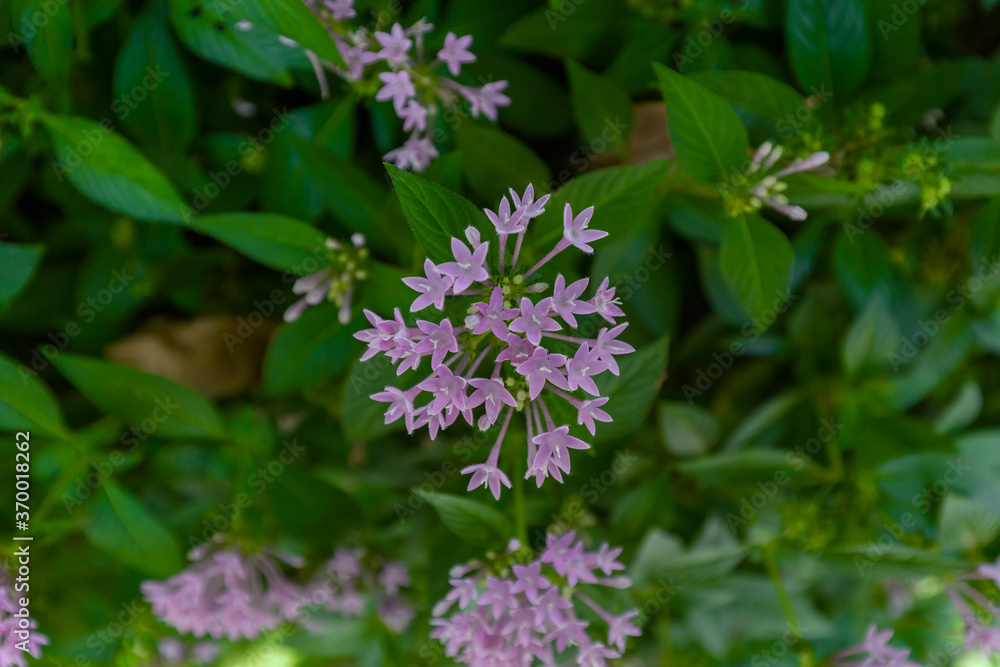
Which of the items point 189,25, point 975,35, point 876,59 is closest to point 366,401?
point 189,25

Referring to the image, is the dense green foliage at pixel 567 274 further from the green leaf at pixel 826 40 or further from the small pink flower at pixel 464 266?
the small pink flower at pixel 464 266

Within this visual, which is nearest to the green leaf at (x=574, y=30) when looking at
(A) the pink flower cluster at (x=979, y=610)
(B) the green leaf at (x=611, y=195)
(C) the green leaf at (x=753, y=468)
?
(B) the green leaf at (x=611, y=195)

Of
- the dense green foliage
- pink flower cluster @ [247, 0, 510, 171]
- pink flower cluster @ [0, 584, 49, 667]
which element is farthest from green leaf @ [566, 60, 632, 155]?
pink flower cluster @ [0, 584, 49, 667]

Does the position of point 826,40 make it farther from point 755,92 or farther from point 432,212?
point 432,212

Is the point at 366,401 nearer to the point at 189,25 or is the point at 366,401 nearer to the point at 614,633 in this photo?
the point at 614,633

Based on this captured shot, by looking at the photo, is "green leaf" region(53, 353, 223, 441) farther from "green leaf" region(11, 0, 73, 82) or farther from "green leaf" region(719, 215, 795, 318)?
"green leaf" region(719, 215, 795, 318)

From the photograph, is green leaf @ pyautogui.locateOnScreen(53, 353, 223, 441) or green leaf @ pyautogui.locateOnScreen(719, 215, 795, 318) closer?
green leaf @ pyautogui.locateOnScreen(719, 215, 795, 318)
